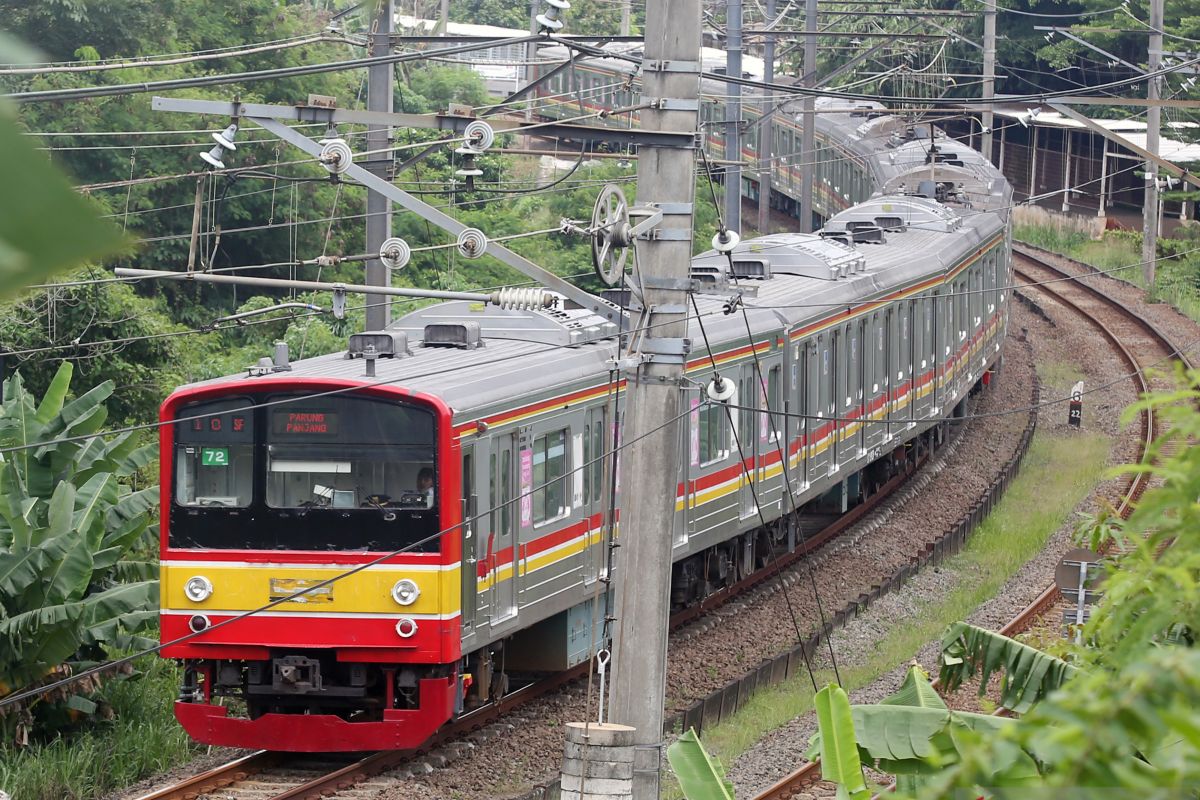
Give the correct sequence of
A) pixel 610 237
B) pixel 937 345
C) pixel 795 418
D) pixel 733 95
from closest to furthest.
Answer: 1. pixel 610 237
2. pixel 795 418
3. pixel 733 95
4. pixel 937 345

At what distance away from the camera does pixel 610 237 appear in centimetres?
736

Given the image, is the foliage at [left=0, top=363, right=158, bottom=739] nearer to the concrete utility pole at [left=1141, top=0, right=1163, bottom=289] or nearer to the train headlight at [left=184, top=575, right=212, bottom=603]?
the train headlight at [left=184, top=575, right=212, bottom=603]

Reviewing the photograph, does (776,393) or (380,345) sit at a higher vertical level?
(380,345)

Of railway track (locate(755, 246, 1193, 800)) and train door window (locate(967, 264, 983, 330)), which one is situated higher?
train door window (locate(967, 264, 983, 330))

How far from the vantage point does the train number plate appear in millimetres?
9367

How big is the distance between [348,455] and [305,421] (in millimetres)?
319

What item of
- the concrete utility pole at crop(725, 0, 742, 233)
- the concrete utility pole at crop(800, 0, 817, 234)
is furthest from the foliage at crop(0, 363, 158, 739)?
the concrete utility pole at crop(800, 0, 817, 234)

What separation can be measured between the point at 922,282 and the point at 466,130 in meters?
11.8

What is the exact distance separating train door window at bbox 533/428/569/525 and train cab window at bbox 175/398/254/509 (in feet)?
6.22

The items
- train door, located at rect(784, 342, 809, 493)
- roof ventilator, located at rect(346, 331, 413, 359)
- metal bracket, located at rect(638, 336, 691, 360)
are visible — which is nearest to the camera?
metal bracket, located at rect(638, 336, 691, 360)

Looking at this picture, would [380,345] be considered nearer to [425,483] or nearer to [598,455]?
[425,483]

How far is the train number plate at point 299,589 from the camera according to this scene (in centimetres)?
937

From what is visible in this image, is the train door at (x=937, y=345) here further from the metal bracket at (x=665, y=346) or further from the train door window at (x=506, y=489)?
the metal bracket at (x=665, y=346)

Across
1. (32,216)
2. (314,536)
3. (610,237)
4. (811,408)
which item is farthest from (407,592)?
(32,216)
